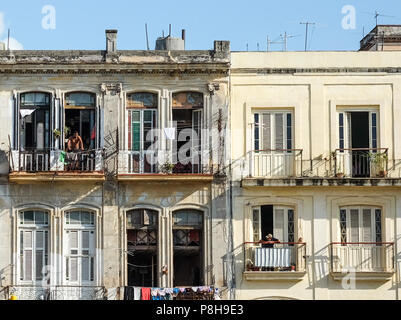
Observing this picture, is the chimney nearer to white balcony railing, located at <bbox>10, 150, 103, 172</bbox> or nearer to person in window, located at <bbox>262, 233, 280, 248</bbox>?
white balcony railing, located at <bbox>10, 150, 103, 172</bbox>

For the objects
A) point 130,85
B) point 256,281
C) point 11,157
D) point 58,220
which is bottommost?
point 256,281

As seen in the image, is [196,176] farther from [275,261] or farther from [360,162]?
[360,162]

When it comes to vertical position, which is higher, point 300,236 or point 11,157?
point 11,157

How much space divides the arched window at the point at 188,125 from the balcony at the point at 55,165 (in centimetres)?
258

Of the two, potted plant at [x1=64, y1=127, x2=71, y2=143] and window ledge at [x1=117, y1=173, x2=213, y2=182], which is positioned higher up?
potted plant at [x1=64, y1=127, x2=71, y2=143]

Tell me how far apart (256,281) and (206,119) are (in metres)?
5.34

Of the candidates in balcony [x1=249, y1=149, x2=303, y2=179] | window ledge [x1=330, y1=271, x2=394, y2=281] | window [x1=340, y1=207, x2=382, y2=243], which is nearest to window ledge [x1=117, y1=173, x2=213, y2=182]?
balcony [x1=249, y1=149, x2=303, y2=179]

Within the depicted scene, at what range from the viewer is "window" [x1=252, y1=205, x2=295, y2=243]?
96.7 feet

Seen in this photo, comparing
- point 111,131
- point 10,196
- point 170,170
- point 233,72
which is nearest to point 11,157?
point 10,196

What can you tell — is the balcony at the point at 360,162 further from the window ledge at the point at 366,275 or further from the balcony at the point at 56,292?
the balcony at the point at 56,292

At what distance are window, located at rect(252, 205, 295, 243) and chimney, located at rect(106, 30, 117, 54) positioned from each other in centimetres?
683

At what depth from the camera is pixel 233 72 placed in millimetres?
29969

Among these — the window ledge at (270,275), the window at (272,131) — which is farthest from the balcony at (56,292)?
the window at (272,131)

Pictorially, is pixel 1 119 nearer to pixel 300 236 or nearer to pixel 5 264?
pixel 5 264
